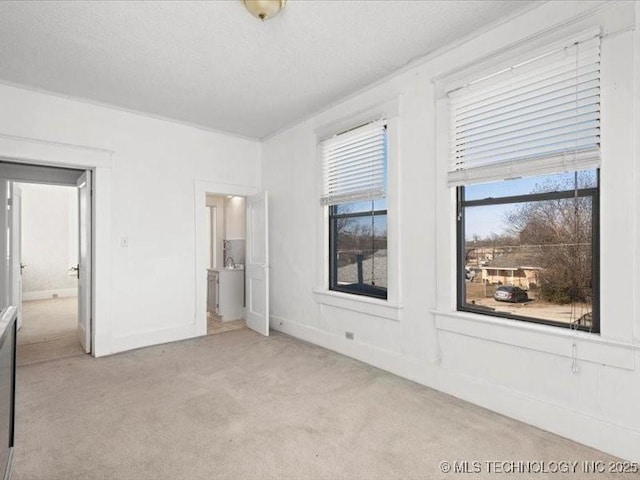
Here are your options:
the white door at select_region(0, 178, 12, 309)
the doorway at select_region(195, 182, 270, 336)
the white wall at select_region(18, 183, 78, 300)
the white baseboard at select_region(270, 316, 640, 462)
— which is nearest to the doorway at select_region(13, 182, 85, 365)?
the white wall at select_region(18, 183, 78, 300)

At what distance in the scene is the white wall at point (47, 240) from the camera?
7613 mm

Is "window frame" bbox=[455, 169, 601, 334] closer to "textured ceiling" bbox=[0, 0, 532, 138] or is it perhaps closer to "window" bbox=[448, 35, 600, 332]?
"window" bbox=[448, 35, 600, 332]

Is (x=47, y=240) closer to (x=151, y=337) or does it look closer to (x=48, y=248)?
(x=48, y=248)

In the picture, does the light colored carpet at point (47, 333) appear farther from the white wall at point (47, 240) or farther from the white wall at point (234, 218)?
the white wall at point (234, 218)

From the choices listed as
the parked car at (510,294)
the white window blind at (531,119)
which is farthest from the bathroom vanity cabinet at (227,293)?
the parked car at (510,294)

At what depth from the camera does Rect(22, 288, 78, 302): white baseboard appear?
7496 millimetres

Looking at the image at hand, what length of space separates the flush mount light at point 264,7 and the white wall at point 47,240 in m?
7.87

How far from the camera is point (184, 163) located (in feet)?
14.7

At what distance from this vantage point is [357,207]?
3.80 meters

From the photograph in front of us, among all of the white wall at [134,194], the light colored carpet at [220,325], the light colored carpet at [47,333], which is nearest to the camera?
the white wall at [134,194]

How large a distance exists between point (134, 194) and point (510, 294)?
407cm

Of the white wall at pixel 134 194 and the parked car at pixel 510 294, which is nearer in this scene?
the parked car at pixel 510 294

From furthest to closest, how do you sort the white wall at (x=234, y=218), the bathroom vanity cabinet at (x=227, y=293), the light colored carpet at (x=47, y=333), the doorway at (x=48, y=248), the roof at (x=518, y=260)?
the doorway at (x=48, y=248)
the white wall at (x=234, y=218)
the bathroom vanity cabinet at (x=227, y=293)
the light colored carpet at (x=47, y=333)
the roof at (x=518, y=260)

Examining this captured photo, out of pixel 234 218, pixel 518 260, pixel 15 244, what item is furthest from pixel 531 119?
pixel 15 244
